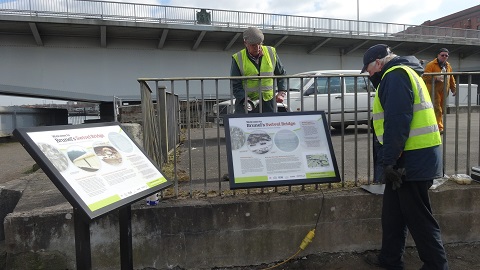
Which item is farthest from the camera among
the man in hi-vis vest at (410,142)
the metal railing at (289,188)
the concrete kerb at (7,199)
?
the concrete kerb at (7,199)

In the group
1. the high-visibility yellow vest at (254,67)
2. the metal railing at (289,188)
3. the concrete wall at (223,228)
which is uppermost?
the high-visibility yellow vest at (254,67)

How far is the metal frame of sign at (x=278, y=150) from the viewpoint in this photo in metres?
3.06

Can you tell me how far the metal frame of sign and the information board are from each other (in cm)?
80

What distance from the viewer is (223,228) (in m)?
3.22

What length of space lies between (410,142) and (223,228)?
178 cm

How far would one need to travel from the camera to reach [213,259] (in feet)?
10.6

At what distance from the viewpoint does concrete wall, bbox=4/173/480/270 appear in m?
2.99

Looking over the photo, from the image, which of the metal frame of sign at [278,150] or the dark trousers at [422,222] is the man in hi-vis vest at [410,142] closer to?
the dark trousers at [422,222]

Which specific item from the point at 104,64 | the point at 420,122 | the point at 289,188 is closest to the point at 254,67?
the point at 289,188

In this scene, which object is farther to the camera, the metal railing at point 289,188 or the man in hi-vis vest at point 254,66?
the man in hi-vis vest at point 254,66

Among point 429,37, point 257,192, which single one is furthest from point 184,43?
point 257,192

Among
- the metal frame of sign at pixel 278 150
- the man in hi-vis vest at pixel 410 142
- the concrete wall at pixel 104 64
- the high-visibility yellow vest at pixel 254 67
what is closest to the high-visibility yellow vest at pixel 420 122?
the man in hi-vis vest at pixel 410 142

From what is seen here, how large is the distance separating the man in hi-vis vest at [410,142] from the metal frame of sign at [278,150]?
0.61 m

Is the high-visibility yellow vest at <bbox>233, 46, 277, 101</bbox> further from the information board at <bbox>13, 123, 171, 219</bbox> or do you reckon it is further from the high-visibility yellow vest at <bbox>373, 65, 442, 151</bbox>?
the information board at <bbox>13, 123, 171, 219</bbox>
